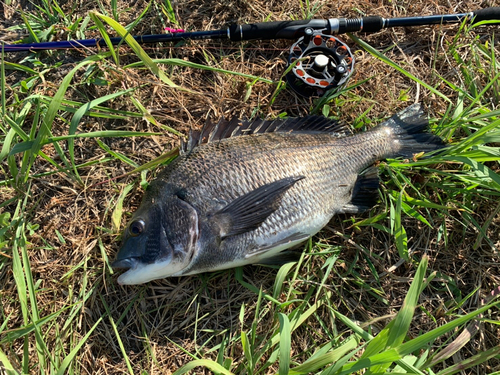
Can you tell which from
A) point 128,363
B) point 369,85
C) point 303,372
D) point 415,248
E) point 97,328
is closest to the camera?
point 303,372

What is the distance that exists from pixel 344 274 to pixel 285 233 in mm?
674

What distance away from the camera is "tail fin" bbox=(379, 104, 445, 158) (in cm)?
274

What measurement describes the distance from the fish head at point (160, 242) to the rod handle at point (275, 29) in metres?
1.52

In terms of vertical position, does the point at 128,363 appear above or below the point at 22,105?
below

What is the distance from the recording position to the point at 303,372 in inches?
80.4

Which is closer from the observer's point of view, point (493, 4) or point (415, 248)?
point (415, 248)

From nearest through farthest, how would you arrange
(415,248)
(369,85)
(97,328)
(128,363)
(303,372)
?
1. (303,372)
2. (128,363)
3. (97,328)
4. (415,248)
5. (369,85)

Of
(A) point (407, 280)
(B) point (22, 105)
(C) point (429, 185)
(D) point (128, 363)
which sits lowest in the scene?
(A) point (407, 280)

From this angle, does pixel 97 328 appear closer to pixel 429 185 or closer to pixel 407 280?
pixel 407 280

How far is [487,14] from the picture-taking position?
2973mm

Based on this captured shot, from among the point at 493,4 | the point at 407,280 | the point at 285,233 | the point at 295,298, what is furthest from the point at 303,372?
the point at 493,4

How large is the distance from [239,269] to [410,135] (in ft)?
5.55

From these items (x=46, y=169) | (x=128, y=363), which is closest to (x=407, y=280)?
(x=128, y=363)

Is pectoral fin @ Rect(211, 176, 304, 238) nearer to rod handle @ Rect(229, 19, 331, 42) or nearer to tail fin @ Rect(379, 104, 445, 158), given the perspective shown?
tail fin @ Rect(379, 104, 445, 158)
